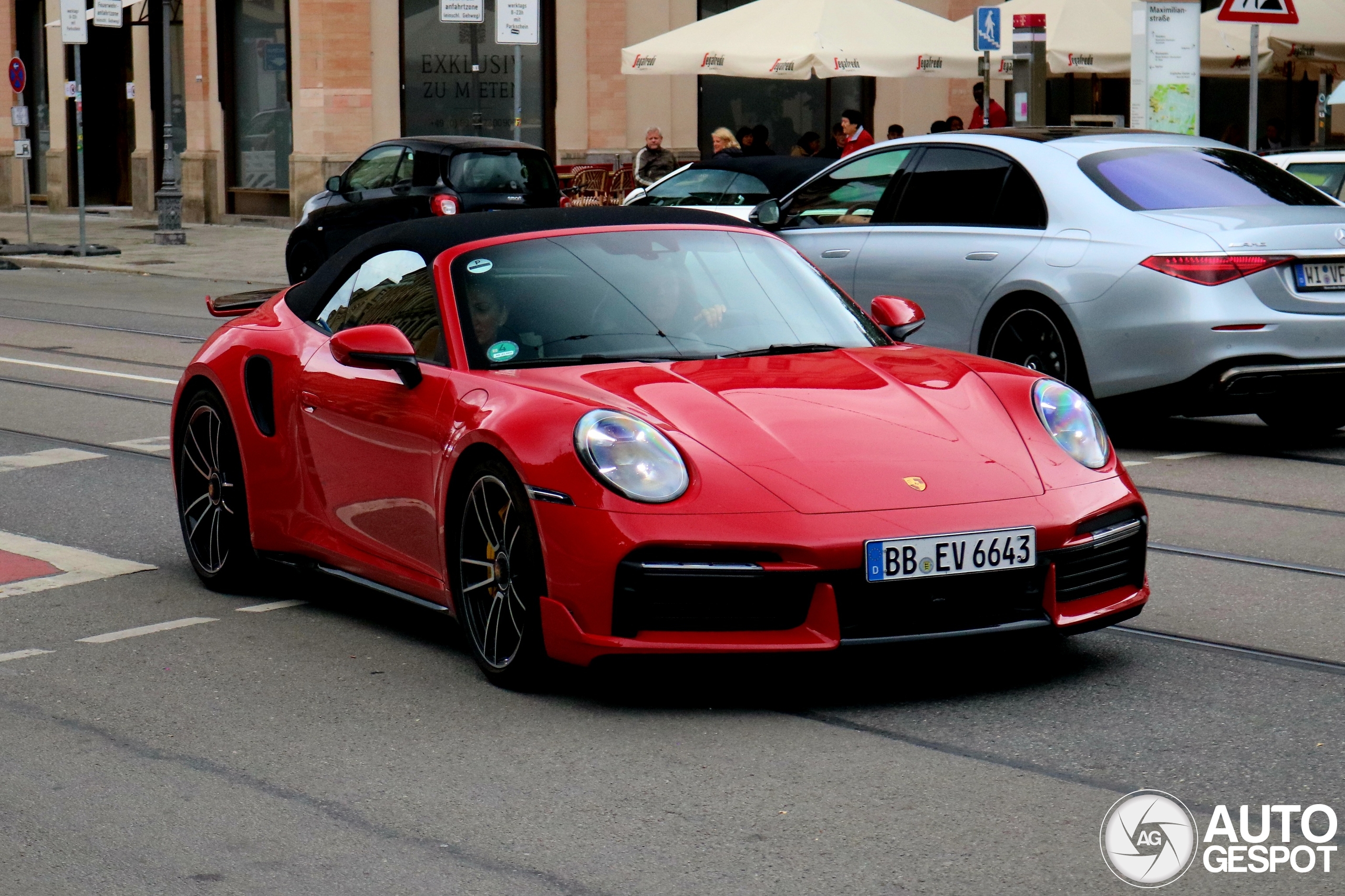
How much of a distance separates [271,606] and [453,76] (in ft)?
83.6

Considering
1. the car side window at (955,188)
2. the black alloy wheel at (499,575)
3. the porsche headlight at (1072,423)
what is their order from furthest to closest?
the car side window at (955,188) < the porsche headlight at (1072,423) < the black alloy wheel at (499,575)

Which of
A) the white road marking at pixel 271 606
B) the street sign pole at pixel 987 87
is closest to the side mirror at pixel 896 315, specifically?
the white road marking at pixel 271 606

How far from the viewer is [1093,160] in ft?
33.2

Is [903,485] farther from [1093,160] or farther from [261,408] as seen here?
[1093,160]

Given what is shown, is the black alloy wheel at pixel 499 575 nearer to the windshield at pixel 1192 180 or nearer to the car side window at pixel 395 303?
the car side window at pixel 395 303

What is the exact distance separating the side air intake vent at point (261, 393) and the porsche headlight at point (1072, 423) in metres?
2.44

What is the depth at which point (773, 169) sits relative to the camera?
16.9 metres

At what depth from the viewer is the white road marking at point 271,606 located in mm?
6605

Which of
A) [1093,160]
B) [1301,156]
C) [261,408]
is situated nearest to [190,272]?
[1301,156]

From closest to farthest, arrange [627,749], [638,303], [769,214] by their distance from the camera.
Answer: [627,749] → [638,303] → [769,214]

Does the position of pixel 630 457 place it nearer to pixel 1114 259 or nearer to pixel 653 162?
pixel 1114 259

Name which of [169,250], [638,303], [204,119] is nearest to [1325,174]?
[638,303]

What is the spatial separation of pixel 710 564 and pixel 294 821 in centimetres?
120

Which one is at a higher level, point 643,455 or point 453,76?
point 453,76
